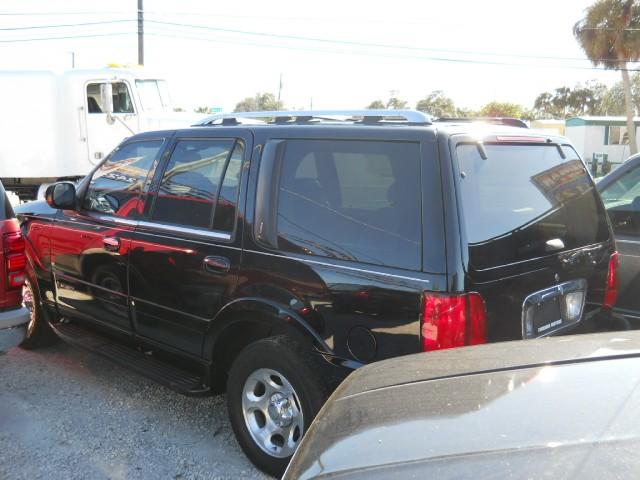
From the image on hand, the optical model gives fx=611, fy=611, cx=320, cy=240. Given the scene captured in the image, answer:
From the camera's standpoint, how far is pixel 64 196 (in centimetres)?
452

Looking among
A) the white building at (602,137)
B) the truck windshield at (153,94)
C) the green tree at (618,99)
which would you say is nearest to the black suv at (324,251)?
the truck windshield at (153,94)

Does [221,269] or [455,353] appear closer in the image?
[455,353]

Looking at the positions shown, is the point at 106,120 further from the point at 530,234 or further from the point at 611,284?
the point at 530,234

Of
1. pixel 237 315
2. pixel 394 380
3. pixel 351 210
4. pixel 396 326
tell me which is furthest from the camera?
pixel 237 315

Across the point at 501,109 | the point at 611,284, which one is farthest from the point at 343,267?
the point at 501,109

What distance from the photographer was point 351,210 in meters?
2.96

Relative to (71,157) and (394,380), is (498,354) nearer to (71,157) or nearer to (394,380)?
(394,380)

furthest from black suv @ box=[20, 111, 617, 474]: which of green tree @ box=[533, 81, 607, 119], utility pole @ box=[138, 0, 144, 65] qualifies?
green tree @ box=[533, 81, 607, 119]

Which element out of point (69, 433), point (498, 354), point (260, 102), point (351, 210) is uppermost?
point (260, 102)

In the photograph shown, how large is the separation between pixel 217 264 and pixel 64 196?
1794 mm

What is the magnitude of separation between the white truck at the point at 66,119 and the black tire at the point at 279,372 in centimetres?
993

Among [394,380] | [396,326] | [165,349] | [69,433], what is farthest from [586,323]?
[69,433]

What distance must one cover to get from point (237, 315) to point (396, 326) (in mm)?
1003

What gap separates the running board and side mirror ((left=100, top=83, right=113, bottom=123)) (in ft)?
27.5
